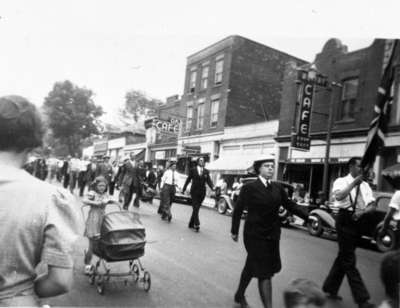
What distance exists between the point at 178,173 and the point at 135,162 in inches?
70.6

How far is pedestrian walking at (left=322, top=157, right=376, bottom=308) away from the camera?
153 inches

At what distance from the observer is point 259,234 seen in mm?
3494

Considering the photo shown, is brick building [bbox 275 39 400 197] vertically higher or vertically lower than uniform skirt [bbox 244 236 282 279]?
higher

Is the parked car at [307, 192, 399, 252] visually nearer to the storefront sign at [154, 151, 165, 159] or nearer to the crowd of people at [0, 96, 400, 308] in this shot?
the crowd of people at [0, 96, 400, 308]

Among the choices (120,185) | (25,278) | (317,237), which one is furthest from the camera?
(317,237)

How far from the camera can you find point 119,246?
3719mm

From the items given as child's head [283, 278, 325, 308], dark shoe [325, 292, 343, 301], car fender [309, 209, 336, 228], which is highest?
car fender [309, 209, 336, 228]

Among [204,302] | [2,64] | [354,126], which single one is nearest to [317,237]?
[354,126]

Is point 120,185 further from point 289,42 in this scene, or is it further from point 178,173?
point 289,42

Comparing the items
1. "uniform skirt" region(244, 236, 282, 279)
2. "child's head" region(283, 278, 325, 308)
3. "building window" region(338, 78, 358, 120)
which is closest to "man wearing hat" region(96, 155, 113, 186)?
"uniform skirt" region(244, 236, 282, 279)

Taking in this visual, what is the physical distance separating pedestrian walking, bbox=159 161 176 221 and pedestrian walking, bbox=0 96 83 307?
4.20 metres

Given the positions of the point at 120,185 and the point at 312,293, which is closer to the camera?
the point at 312,293

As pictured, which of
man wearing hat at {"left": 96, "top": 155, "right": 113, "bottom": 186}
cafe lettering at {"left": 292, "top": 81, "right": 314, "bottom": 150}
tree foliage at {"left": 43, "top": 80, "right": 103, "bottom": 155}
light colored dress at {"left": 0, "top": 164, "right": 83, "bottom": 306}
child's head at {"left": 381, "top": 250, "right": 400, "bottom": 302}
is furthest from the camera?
cafe lettering at {"left": 292, "top": 81, "right": 314, "bottom": 150}

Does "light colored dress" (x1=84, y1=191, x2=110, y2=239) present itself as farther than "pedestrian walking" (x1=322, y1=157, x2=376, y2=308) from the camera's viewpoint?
Yes
